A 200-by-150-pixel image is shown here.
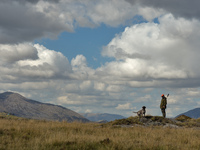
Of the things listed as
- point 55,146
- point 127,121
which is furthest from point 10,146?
point 127,121

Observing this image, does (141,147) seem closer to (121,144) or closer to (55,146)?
(121,144)

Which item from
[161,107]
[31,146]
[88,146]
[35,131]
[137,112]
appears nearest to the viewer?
[31,146]

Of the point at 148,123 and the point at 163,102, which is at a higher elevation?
the point at 163,102

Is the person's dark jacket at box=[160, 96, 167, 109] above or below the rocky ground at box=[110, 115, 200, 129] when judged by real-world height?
above

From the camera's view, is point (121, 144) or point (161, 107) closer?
point (121, 144)

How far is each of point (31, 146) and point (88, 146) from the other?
252cm

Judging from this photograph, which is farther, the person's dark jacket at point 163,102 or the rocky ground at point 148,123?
the person's dark jacket at point 163,102

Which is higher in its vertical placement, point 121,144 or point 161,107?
point 161,107

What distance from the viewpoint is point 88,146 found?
36.8ft

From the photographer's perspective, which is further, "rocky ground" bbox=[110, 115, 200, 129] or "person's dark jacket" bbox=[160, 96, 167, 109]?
"person's dark jacket" bbox=[160, 96, 167, 109]

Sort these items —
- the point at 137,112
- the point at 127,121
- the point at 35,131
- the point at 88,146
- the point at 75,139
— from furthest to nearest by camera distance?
the point at 137,112 → the point at 127,121 → the point at 35,131 → the point at 75,139 → the point at 88,146

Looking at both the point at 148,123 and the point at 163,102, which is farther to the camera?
the point at 163,102

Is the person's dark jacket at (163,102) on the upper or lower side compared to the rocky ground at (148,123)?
upper

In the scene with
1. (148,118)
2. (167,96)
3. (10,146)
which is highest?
(167,96)
